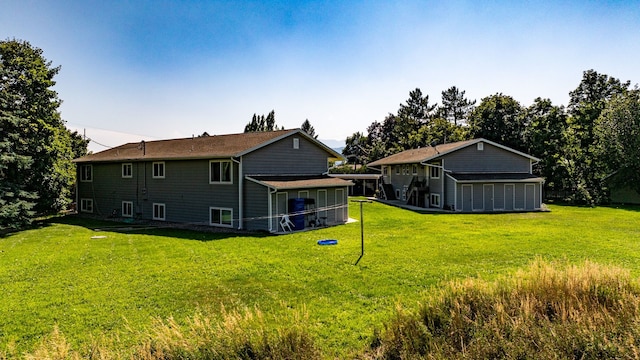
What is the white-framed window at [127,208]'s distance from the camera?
22.0 meters

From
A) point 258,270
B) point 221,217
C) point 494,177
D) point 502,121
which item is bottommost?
point 258,270

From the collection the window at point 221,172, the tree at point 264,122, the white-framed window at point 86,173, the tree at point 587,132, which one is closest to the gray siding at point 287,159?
the window at point 221,172

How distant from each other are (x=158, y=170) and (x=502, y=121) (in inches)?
1334

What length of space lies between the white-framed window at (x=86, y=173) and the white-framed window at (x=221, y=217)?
11.8 meters

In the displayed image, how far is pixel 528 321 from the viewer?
529 centimetres

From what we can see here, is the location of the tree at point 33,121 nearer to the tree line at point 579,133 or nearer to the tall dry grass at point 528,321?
the tall dry grass at point 528,321

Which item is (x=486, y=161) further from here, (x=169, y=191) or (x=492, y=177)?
(x=169, y=191)

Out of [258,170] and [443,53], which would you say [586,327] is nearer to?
[443,53]

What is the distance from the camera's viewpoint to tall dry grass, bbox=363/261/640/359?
185 inches

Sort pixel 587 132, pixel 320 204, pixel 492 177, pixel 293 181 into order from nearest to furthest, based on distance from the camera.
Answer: pixel 293 181, pixel 320 204, pixel 492 177, pixel 587 132

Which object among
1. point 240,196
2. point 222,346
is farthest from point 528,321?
point 240,196

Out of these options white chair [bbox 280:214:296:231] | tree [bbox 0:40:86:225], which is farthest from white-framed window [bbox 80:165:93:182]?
white chair [bbox 280:214:296:231]

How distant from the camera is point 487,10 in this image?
1231 cm

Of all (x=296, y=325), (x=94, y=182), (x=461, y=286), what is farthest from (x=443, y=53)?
(x=94, y=182)
